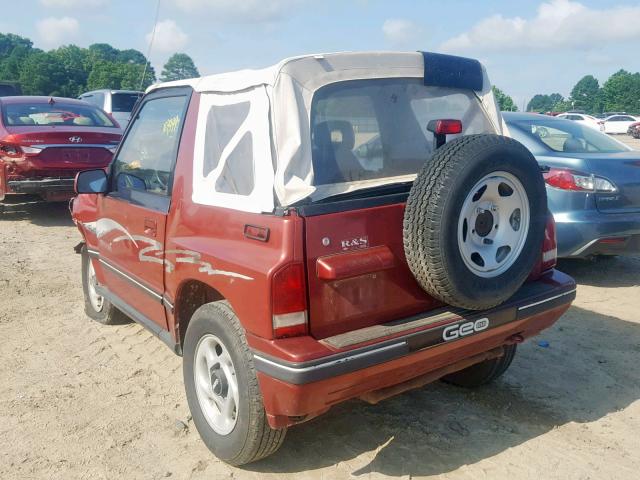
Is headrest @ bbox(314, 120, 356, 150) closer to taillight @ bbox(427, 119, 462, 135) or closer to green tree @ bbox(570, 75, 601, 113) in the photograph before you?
taillight @ bbox(427, 119, 462, 135)

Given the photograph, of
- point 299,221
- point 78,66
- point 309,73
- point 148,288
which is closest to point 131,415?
point 148,288

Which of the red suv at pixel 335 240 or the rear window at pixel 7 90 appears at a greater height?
the rear window at pixel 7 90

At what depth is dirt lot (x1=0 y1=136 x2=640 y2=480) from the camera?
292cm

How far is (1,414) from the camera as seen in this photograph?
3500mm

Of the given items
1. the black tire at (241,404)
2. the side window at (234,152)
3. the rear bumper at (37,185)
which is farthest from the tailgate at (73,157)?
the black tire at (241,404)

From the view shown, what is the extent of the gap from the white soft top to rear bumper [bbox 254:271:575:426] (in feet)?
2.25

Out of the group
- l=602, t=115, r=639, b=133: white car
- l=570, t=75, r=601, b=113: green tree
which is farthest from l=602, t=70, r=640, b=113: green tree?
l=602, t=115, r=639, b=133: white car

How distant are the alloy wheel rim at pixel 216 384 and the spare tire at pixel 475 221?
1005 millimetres

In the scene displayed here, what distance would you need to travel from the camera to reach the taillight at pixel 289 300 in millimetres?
2434

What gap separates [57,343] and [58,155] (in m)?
4.37

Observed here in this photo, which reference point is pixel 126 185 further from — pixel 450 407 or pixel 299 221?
pixel 450 407

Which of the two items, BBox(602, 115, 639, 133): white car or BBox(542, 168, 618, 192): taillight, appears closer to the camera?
BBox(542, 168, 618, 192): taillight

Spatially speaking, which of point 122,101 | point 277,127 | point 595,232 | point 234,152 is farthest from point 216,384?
point 122,101

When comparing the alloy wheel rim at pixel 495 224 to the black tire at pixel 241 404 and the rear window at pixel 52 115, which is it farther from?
the rear window at pixel 52 115
